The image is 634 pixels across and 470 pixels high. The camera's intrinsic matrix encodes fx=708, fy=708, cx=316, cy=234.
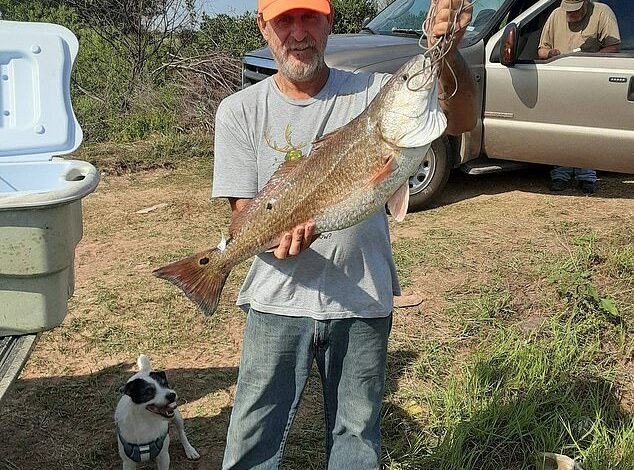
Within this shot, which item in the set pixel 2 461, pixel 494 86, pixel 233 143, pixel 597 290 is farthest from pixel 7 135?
pixel 494 86

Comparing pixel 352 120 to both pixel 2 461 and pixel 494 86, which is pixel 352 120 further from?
pixel 494 86

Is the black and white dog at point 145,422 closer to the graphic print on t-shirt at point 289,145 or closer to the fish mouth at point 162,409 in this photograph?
the fish mouth at point 162,409

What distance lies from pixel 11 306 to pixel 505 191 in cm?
620

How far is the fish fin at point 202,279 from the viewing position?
7.84 feet

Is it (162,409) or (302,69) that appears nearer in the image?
(302,69)

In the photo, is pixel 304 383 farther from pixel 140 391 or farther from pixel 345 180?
pixel 140 391

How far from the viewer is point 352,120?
7.39 ft

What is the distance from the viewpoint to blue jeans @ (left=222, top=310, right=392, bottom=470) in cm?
251

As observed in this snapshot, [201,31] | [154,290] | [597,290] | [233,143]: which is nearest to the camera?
[233,143]

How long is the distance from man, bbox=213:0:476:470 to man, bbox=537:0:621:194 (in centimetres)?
489

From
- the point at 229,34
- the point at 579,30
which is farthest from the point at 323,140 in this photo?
the point at 229,34

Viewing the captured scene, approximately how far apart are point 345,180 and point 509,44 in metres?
4.92

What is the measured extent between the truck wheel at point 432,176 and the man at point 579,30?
1282mm

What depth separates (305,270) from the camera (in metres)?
2.45
